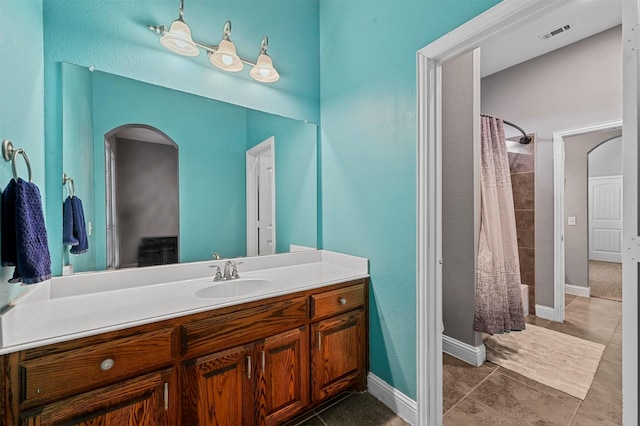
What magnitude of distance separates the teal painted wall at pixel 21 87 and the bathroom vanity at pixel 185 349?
27 centimetres

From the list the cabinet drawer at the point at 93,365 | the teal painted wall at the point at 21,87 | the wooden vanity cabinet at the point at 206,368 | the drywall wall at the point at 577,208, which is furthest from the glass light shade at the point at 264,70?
the drywall wall at the point at 577,208

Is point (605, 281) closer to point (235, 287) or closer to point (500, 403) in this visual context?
point (500, 403)

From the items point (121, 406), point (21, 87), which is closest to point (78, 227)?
point (21, 87)

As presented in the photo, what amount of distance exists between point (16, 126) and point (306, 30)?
1.87m

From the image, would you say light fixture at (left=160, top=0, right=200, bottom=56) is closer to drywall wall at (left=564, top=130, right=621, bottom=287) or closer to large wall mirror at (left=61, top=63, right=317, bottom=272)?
large wall mirror at (left=61, top=63, right=317, bottom=272)

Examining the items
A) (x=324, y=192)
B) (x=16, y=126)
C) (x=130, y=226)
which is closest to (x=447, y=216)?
(x=324, y=192)

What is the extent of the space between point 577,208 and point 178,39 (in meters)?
4.95

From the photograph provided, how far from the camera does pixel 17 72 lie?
Answer: 104 cm

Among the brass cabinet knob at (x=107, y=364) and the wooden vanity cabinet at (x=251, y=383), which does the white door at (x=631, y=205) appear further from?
the brass cabinet knob at (x=107, y=364)

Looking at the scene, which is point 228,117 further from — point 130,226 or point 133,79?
point 130,226

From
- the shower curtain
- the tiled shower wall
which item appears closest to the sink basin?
the shower curtain

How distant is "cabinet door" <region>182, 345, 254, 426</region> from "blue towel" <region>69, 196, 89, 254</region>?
83 centimetres

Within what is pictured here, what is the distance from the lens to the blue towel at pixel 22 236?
964 mm

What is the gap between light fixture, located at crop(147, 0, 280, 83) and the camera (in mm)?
1479
